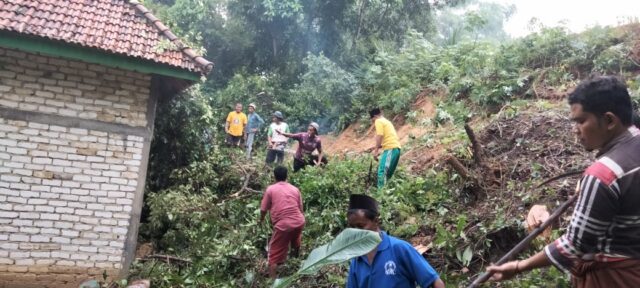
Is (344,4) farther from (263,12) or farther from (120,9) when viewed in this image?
(120,9)

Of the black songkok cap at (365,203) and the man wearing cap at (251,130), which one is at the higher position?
the black songkok cap at (365,203)

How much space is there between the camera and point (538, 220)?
17.5ft

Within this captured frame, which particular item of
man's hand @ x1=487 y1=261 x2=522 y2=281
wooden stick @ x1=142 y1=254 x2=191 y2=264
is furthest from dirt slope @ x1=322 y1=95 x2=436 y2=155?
man's hand @ x1=487 y1=261 x2=522 y2=281

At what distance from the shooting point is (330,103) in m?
16.5

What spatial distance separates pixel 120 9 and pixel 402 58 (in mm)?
10138

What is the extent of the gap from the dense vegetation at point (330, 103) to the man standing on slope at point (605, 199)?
262cm

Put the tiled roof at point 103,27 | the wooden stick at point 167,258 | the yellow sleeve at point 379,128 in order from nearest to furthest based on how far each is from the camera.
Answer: the tiled roof at point 103,27 → the wooden stick at point 167,258 → the yellow sleeve at point 379,128

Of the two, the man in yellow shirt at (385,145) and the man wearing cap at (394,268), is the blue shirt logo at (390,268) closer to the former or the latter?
the man wearing cap at (394,268)

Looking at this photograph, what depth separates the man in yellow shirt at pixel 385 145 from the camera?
8.15 metres

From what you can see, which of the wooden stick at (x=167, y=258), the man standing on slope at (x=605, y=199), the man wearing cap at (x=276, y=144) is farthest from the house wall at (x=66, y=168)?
the man standing on slope at (x=605, y=199)

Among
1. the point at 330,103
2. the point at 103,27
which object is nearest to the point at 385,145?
the point at 103,27

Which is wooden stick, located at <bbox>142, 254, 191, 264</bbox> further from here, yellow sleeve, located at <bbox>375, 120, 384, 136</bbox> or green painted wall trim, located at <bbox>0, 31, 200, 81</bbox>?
yellow sleeve, located at <bbox>375, 120, 384, 136</bbox>

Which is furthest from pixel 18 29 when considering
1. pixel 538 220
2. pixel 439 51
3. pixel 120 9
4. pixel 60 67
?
pixel 439 51

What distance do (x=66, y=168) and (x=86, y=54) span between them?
1604 millimetres
